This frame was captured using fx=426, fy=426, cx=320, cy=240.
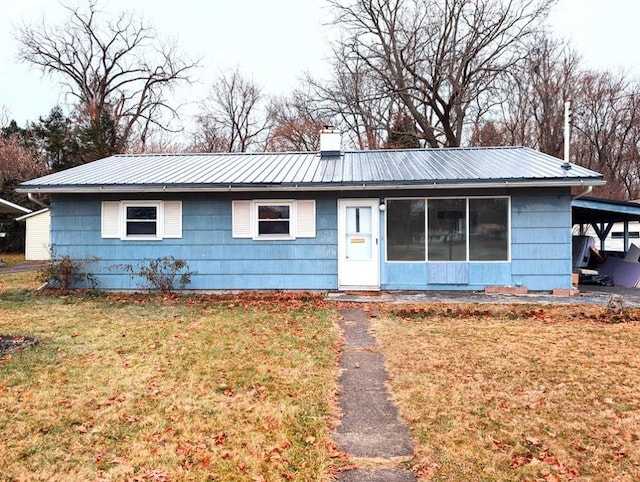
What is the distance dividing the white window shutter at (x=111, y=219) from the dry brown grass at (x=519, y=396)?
675cm

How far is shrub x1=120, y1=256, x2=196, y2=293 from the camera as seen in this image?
9.76 m

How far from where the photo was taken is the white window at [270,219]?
979 cm

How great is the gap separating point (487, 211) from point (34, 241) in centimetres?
2183

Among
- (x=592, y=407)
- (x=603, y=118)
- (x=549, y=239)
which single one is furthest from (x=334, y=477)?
(x=603, y=118)

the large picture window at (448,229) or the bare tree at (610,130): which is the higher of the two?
the bare tree at (610,130)

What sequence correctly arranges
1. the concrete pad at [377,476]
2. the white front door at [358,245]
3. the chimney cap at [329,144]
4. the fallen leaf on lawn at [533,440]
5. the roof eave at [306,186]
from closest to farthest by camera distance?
the concrete pad at [377,476] → the fallen leaf on lawn at [533,440] → the roof eave at [306,186] → the white front door at [358,245] → the chimney cap at [329,144]

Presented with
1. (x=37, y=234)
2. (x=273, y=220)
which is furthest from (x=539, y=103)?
(x=37, y=234)

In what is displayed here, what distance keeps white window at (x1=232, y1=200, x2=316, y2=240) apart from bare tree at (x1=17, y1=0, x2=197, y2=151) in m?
20.9

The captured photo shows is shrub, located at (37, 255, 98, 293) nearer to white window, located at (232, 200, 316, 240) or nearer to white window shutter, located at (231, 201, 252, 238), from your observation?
white window shutter, located at (231, 201, 252, 238)

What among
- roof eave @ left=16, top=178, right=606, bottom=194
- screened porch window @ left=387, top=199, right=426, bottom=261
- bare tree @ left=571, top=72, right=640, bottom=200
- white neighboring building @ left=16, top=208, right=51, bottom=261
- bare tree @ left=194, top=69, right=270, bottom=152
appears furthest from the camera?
bare tree @ left=194, top=69, right=270, bottom=152

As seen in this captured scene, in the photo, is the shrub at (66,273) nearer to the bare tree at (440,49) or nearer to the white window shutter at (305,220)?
the white window shutter at (305,220)

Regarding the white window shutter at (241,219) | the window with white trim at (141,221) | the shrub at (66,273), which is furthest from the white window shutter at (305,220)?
the shrub at (66,273)

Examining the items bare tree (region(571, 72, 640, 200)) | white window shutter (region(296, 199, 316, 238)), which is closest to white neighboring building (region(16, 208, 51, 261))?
white window shutter (region(296, 199, 316, 238))

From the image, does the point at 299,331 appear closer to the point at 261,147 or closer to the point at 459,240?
the point at 459,240
